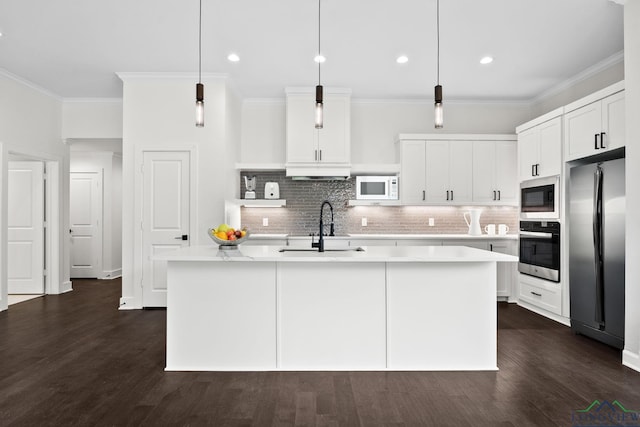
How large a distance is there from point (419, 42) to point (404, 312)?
8.59 ft

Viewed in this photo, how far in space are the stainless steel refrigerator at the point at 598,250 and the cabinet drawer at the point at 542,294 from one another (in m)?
0.46

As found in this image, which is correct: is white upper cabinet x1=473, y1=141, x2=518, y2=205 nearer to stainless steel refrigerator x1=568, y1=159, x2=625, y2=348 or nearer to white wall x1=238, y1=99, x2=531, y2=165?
white wall x1=238, y1=99, x2=531, y2=165

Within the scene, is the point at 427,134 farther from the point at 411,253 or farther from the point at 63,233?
the point at 63,233

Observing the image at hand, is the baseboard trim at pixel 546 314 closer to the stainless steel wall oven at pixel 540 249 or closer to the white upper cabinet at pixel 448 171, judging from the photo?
the stainless steel wall oven at pixel 540 249

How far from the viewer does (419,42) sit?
3.96 m

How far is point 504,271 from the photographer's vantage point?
5301 millimetres

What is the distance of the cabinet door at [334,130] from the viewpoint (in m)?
5.39

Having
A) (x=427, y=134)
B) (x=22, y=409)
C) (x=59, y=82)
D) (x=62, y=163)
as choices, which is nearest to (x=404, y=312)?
(x=22, y=409)

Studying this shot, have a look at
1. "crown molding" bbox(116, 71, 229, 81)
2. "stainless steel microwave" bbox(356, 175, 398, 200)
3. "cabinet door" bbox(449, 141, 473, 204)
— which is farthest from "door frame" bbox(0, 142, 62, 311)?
"cabinet door" bbox(449, 141, 473, 204)

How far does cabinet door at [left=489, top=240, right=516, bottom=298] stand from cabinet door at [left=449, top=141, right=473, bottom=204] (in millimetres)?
722

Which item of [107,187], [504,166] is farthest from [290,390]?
[107,187]

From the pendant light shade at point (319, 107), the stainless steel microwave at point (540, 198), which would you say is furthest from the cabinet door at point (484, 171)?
the pendant light shade at point (319, 107)

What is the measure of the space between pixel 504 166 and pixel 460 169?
61 cm

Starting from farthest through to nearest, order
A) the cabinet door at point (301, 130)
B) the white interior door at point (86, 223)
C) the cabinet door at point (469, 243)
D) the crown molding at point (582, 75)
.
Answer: the white interior door at point (86, 223)
the cabinet door at point (301, 130)
the cabinet door at point (469, 243)
the crown molding at point (582, 75)
